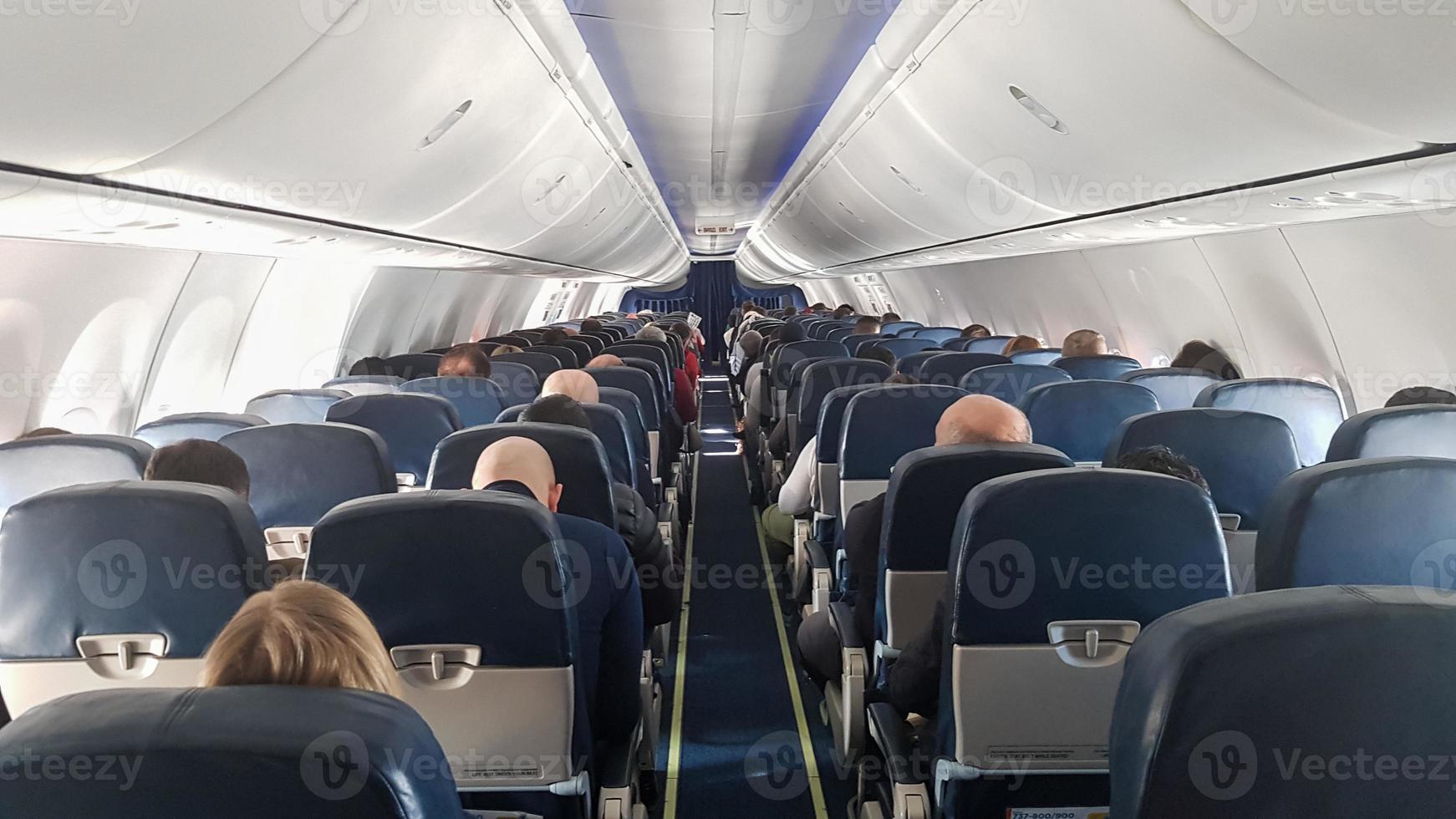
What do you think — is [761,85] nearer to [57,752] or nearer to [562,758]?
[562,758]

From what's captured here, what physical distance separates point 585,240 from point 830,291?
22374 millimetres

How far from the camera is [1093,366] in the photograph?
7918 millimetres

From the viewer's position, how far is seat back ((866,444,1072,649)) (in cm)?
358

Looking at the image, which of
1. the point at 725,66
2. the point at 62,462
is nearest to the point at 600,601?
the point at 62,462

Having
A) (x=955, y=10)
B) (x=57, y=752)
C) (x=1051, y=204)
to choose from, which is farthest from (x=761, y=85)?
(x=57, y=752)

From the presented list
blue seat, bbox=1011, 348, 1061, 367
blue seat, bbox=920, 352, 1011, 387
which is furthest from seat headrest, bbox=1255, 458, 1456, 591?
blue seat, bbox=1011, 348, 1061, 367

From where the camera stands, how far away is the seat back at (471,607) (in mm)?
2623

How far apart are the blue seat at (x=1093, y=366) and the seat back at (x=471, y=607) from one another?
5.86m

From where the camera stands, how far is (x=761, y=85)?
8406 millimetres

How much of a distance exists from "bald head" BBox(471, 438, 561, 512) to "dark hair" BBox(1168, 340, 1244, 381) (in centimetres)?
688

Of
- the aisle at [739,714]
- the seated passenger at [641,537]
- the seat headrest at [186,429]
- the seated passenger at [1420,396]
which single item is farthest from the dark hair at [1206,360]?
the seat headrest at [186,429]

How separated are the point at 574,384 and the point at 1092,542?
396cm

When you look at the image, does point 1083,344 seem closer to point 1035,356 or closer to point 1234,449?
point 1035,356

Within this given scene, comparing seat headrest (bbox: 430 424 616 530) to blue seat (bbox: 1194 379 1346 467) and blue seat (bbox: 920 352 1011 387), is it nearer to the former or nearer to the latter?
blue seat (bbox: 1194 379 1346 467)
